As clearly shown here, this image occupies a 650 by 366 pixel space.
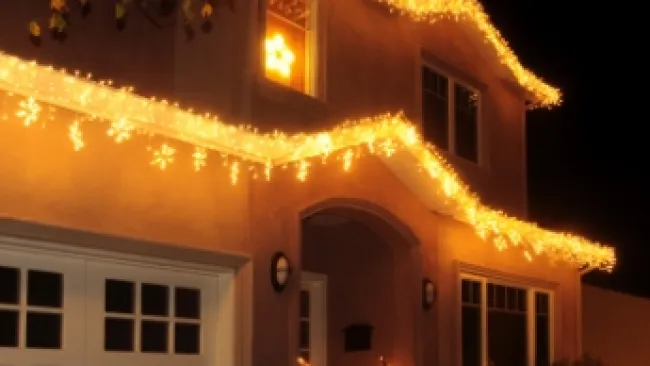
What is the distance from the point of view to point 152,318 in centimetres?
845

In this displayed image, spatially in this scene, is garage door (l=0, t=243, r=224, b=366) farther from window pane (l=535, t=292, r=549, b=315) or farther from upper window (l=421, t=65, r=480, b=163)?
window pane (l=535, t=292, r=549, b=315)

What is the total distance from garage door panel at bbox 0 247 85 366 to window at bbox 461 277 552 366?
19.6ft

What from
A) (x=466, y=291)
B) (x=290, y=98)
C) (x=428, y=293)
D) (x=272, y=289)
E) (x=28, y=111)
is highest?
(x=290, y=98)

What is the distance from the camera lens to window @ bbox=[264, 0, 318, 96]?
1038 centimetres

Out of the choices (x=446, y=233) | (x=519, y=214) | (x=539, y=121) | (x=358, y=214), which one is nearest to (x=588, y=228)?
(x=539, y=121)

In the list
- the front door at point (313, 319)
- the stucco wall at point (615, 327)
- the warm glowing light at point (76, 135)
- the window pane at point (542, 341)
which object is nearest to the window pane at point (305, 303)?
the front door at point (313, 319)

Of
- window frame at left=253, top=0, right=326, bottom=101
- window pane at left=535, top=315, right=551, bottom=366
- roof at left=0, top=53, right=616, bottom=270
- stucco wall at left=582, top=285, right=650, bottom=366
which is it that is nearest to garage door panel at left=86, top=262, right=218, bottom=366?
roof at left=0, top=53, right=616, bottom=270

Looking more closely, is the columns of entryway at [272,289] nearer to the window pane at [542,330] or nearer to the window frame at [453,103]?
the window frame at [453,103]

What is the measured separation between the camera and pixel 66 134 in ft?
25.0

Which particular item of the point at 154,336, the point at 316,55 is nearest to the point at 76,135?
the point at 154,336

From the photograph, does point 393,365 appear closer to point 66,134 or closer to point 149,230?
point 149,230

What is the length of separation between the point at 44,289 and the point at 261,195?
92.9 inches

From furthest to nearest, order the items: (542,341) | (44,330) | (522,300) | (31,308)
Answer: (542,341)
(522,300)
(44,330)
(31,308)

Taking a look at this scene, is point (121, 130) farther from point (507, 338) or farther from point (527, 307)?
point (527, 307)
